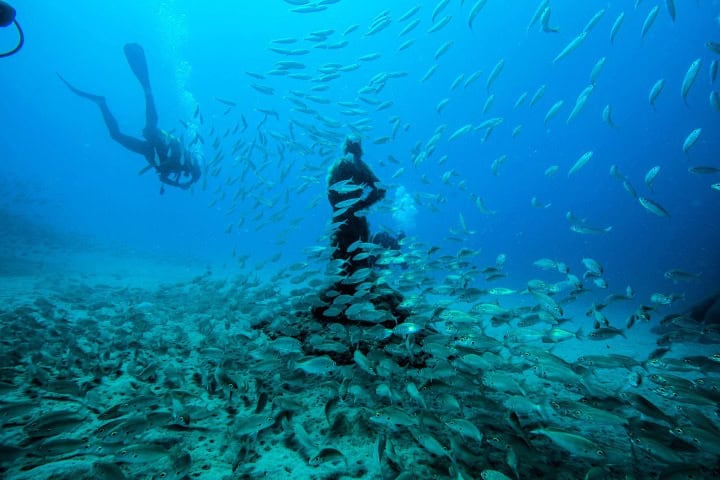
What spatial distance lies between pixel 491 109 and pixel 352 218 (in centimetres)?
5944

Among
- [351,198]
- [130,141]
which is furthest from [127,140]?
[351,198]

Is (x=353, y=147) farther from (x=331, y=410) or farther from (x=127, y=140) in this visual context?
(x=127, y=140)

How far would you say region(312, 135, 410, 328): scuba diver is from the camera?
676 centimetres

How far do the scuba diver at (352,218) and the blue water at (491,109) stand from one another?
93cm

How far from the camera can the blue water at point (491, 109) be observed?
45.9m

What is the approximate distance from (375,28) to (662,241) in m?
72.2

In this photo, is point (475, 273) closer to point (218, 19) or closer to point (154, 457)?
point (154, 457)

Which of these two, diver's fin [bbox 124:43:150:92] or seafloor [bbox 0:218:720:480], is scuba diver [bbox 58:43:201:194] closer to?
diver's fin [bbox 124:43:150:92]

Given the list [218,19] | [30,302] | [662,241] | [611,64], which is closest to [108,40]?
[218,19]

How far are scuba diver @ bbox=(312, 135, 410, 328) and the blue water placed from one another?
93 centimetres

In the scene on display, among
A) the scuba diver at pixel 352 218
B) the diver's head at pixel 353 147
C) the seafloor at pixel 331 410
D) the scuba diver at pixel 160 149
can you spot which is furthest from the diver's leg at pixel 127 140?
the scuba diver at pixel 352 218

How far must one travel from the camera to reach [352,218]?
7.43 metres

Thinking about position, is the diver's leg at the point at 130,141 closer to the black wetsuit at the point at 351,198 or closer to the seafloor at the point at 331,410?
the seafloor at the point at 331,410

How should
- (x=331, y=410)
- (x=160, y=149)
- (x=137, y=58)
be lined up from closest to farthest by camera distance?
1. (x=331, y=410)
2. (x=160, y=149)
3. (x=137, y=58)
